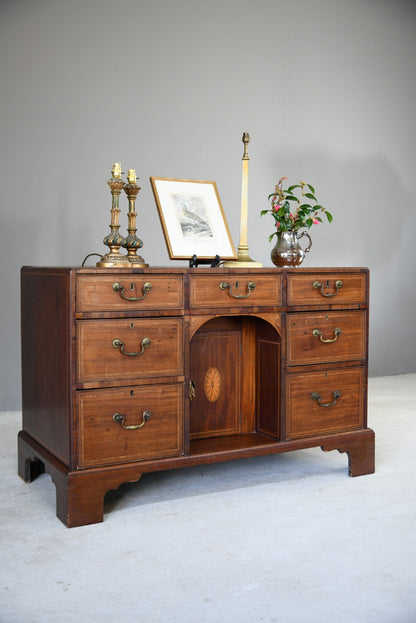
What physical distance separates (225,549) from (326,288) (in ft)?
3.46

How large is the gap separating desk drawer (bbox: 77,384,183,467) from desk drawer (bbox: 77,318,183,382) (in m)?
0.06

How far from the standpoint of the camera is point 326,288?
99.0 inches

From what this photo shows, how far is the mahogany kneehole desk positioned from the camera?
2.09m

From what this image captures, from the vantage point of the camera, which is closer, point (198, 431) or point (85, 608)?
point (85, 608)

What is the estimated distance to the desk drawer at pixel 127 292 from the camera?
2.06 meters

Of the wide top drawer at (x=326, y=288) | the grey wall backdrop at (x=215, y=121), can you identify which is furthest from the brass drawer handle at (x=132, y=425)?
the grey wall backdrop at (x=215, y=121)

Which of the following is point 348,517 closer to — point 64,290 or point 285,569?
point 285,569

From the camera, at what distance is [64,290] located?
2.07 meters

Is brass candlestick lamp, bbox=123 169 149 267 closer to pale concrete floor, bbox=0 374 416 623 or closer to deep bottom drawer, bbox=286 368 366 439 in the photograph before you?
deep bottom drawer, bbox=286 368 366 439

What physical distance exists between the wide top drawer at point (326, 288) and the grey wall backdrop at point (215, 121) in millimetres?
1684

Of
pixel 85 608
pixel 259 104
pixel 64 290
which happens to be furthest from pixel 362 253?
pixel 85 608

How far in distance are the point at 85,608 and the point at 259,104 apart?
11.3 ft

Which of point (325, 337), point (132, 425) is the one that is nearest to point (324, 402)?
point (325, 337)

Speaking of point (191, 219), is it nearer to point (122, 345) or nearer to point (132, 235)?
point (132, 235)
